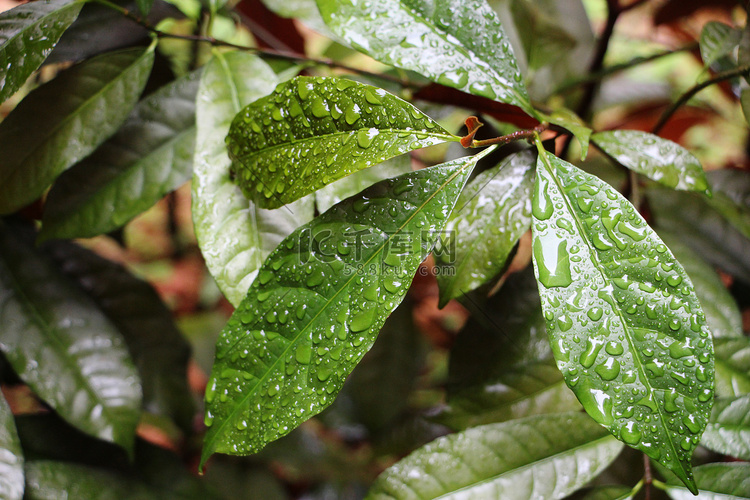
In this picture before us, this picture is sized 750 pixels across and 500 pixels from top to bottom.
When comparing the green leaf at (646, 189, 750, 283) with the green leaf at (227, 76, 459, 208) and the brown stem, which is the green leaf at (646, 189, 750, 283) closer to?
the brown stem

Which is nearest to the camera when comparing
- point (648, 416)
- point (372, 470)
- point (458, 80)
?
point (648, 416)

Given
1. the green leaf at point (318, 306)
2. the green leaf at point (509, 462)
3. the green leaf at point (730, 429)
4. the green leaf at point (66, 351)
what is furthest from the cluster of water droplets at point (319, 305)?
the green leaf at point (730, 429)

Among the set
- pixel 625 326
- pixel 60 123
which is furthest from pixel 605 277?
pixel 60 123

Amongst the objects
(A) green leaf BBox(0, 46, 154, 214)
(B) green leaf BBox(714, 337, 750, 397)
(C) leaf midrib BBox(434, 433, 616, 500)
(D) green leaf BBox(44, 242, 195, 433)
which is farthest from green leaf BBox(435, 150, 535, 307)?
(D) green leaf BBox(44, 242, 195, 433)

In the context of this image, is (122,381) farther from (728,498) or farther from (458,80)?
(728,498)

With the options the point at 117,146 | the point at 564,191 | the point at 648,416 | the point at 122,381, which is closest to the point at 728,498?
the point at 648,416

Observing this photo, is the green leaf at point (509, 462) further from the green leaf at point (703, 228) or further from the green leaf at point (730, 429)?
the green leaf at point (703, 228)
